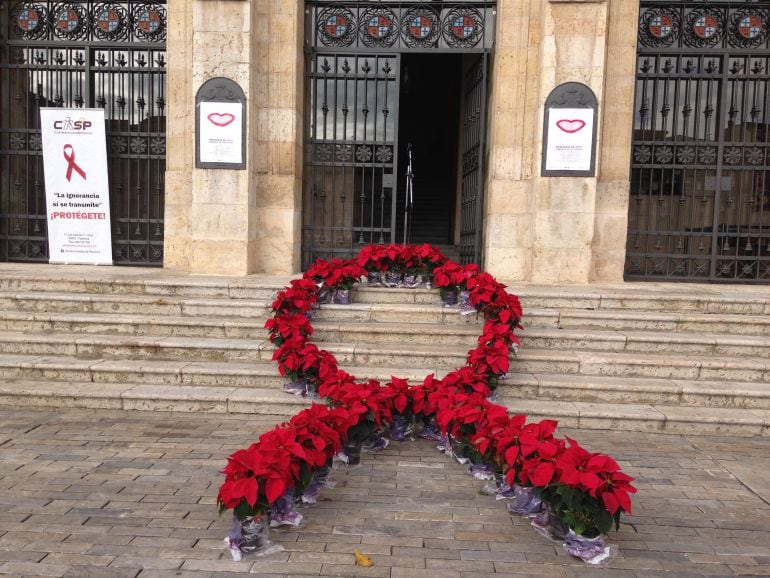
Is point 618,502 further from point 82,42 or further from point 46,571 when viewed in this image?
point 82,42

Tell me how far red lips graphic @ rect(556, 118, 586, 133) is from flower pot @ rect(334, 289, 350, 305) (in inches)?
161

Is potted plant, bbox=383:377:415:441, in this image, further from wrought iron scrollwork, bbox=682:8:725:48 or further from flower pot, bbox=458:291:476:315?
wrought iron scrollwork, bbox=682:8:725:48

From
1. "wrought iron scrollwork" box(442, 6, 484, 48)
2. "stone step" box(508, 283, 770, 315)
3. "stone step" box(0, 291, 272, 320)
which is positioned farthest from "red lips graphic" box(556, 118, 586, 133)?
"stone step" box(0, 291, 272, 320)

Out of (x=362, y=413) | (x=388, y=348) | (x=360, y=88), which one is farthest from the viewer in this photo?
(x=360, y=88)

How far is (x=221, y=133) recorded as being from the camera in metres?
9.56

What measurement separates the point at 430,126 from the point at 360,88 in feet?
33.4

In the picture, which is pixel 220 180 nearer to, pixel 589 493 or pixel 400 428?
pixel 400 428

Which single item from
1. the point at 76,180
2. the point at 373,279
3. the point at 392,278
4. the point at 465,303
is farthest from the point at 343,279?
the point at 76,180

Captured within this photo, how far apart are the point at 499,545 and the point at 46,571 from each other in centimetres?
254

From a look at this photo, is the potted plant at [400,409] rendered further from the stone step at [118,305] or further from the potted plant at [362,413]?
the stone step at [118,305]

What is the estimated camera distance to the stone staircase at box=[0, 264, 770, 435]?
21.0 ft

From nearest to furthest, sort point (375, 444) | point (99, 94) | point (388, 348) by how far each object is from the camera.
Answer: point (375, 444) → point (388, 348) → point (99, 94)

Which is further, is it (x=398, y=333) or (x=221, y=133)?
(x=221, y=133)

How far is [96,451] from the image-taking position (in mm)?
5250
